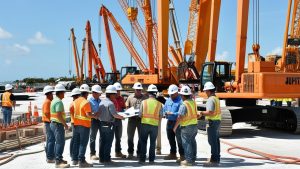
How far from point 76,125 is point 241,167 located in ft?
12.0

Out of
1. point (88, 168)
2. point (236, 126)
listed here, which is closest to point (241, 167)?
point (88, 168)

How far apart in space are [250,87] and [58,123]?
6.62 metres

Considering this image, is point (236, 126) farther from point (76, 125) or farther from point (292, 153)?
point (76, 125)

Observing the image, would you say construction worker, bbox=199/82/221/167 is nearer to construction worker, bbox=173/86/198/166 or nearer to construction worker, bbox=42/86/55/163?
construction worker, bbox=173/86/198/166

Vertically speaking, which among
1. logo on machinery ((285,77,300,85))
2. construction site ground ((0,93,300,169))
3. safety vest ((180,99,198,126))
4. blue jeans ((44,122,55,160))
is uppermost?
logo on machinery ((285,77,300,85))

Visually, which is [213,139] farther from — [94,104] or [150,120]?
[94,104]

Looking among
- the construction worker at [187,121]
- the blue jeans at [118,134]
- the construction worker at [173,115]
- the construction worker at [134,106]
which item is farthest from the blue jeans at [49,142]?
the construction worker at [187,121]

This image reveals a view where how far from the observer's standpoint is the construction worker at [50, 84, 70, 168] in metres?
8.74

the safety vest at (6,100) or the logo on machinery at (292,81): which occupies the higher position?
the logo on machinery at (292,81)

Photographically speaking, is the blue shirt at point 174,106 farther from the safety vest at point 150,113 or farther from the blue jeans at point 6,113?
the blue jeans at point 6,113

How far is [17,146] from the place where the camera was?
444 inches

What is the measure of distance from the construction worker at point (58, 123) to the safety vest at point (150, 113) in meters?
1.78

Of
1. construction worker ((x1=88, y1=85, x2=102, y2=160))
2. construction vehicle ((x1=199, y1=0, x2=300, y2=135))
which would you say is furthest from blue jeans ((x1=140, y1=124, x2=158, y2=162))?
construction vehicle ((x1=199, y1=0, x2=300, y2=135))

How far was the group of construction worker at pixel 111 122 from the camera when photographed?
343 inches
